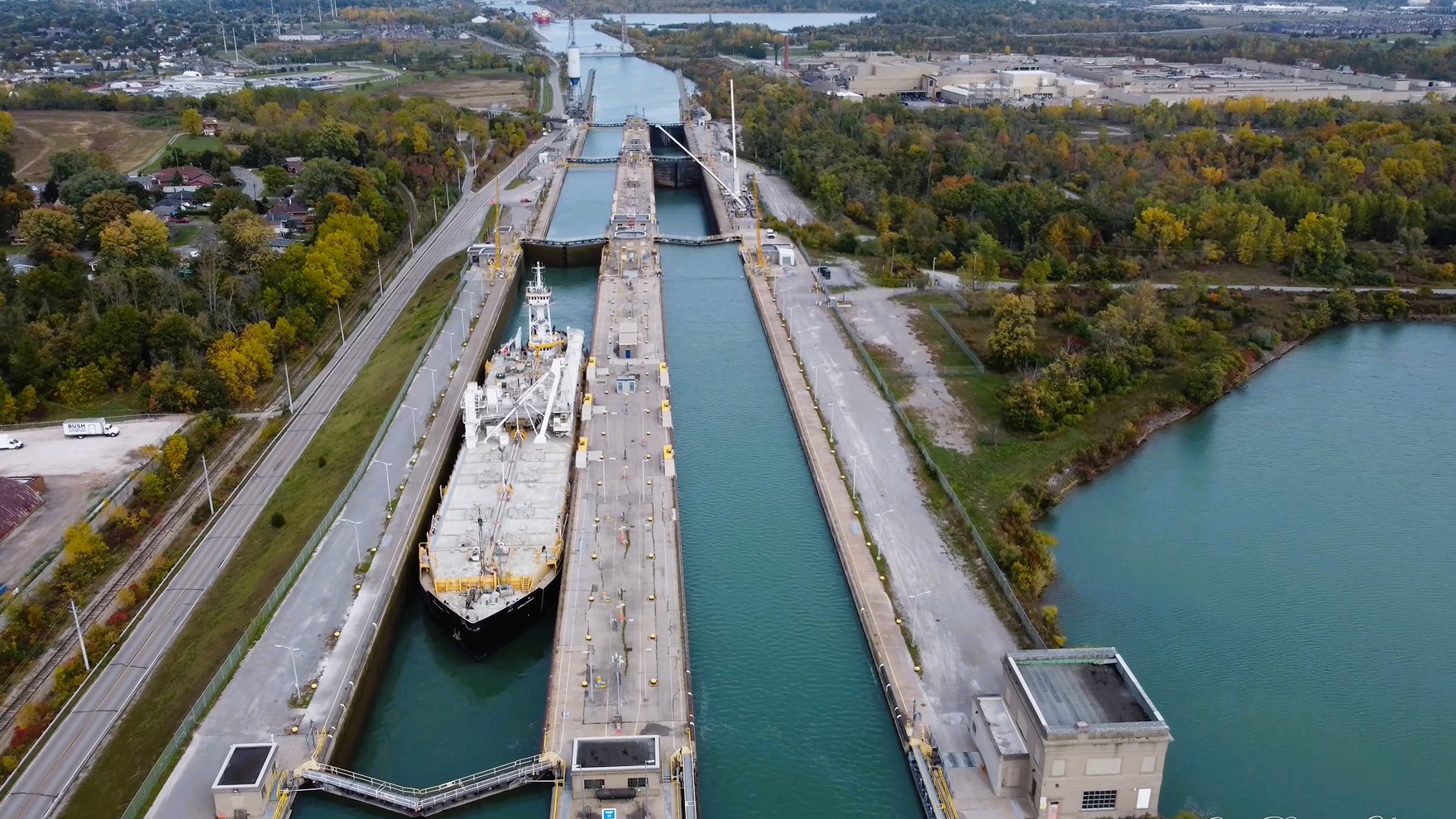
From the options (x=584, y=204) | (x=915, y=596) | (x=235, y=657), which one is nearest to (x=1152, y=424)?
(x=915, y=596)

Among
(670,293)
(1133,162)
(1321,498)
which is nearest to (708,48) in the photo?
(1133,162)

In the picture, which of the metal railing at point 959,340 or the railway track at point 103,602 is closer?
the railway track at point 103,602

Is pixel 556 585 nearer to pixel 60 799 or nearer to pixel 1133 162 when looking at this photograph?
pixel 60 799

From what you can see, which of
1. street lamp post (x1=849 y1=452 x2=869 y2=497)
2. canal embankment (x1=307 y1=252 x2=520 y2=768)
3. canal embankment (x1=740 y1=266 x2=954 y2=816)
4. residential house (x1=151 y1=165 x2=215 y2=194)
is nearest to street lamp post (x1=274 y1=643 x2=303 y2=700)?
canal embankment (x1=307 y1=252 x2=520 y2=768)

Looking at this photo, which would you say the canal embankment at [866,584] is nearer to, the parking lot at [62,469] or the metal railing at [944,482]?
the metal railing at [944,482]

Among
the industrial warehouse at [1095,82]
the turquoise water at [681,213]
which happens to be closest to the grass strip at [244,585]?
the turquoise water at [681,213]

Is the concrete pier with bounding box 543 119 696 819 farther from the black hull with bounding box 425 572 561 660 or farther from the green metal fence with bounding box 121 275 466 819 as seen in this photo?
the green metal fence with bounding box 121 275 466 819
